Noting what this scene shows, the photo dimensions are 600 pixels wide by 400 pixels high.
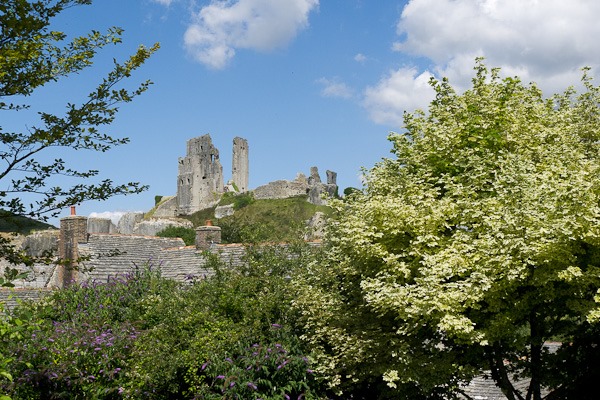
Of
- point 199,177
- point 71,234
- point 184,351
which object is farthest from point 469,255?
point 199,177

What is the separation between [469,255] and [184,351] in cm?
669

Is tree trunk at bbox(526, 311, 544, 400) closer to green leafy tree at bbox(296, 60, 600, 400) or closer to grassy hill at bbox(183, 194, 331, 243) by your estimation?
green leafy tree at bbox(296, 60, 600, 400)

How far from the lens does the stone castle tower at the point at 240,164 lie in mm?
101438

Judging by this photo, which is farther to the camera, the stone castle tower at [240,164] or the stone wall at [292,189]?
the stone castle tower at [240,164]

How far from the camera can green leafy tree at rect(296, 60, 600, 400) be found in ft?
30.7

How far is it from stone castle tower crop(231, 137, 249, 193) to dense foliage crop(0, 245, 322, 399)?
283 ft

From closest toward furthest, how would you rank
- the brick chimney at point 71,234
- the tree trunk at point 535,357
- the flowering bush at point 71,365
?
the tree trunk at point 535,357, the flowering bush at point 71,365, the brick chimney at point 71,234

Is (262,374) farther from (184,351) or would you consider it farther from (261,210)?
(261,210)

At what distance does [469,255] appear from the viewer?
9.73 m

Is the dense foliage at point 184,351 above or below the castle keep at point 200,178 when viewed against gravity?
below

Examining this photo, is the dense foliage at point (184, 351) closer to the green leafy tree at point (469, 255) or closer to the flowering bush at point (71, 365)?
the flowering bush at point (71, 365)

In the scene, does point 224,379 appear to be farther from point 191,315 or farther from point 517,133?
point 517,133

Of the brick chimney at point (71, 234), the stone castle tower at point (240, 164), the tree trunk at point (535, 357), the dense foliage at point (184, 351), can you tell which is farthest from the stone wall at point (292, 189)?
the tree trunk at point (535, 357)

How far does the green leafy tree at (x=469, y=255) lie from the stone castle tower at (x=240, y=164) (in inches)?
3461
